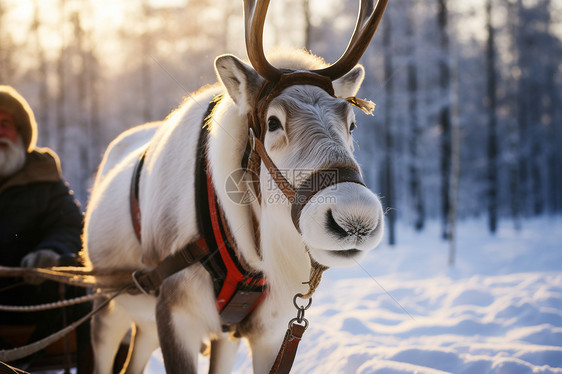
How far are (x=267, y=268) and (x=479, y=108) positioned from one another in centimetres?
2681

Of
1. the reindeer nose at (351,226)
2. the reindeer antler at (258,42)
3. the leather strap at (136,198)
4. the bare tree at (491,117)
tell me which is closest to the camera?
the reindeer nose at (351,226)

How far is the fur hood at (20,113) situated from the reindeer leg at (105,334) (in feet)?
5.47

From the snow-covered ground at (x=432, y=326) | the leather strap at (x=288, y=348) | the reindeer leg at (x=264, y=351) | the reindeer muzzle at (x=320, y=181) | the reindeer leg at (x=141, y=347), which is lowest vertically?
the snow-covered ground at (x=432, y=326)

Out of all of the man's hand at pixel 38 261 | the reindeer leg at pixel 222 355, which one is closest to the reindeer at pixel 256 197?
the reindeer leg at pixel 222 355

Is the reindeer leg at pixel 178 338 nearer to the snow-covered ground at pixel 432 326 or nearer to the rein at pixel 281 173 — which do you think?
the rein at pixel 281 173

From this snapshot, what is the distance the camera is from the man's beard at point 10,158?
3682 millimetres

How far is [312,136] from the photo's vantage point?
1.97 m

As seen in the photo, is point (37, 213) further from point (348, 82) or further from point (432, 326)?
point (432, 326)

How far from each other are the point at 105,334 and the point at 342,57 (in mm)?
2795

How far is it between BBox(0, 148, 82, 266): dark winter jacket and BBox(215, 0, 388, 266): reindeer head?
95.5 inches

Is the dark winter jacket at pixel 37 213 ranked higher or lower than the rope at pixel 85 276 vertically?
higher

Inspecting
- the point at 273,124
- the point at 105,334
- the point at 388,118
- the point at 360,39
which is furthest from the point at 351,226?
the point at 388,118

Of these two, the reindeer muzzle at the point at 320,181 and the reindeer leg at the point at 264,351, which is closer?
the reindeer muzzle at the point at 320,181

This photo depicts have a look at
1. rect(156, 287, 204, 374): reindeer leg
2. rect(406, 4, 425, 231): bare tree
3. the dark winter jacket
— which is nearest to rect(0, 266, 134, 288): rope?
the dark winter jacket
